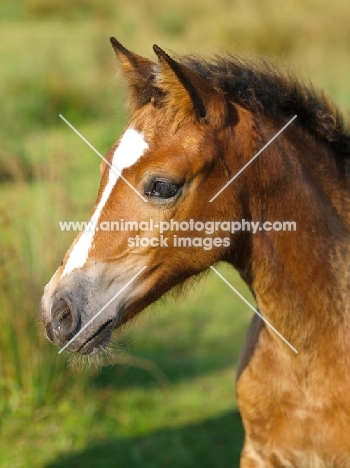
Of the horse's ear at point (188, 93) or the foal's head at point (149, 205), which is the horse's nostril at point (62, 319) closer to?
the foal's head at point (149, 205)

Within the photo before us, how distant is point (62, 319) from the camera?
2852mm

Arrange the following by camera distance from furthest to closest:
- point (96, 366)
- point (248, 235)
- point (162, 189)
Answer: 1. point (96, 366)
2. point (248, 235)
3. point (162, 189)

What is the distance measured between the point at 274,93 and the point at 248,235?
64cm

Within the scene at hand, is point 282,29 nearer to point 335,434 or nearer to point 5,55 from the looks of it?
point 5,55

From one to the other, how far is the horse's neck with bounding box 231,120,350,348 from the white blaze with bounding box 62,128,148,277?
1.59 feet

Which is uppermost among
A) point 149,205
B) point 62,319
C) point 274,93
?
point 274,93

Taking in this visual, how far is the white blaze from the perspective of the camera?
2830 millimetres

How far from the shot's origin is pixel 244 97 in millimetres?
3121

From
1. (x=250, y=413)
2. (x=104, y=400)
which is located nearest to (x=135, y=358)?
(x=104, y=400)

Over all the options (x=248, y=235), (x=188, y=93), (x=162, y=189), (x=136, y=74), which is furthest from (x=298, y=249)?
(x=136, y=74)

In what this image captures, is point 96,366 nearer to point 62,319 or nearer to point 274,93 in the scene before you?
point 62,319

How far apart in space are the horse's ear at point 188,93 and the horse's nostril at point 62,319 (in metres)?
0.86

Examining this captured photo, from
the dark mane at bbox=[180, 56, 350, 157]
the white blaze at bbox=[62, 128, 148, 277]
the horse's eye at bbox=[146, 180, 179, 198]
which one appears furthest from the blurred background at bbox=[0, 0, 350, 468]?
the horse's eye at bbox=[146, 180, 179, 198]

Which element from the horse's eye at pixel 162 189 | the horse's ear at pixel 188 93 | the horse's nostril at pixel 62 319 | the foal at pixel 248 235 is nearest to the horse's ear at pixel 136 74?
the foal at pixel 248 235
